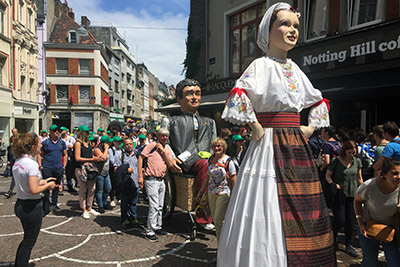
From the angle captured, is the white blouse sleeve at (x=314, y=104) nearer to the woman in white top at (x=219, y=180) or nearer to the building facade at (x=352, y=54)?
the woman in white top at (x=219, y=180)

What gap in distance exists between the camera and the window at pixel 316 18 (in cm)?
1047

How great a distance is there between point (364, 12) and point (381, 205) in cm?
821

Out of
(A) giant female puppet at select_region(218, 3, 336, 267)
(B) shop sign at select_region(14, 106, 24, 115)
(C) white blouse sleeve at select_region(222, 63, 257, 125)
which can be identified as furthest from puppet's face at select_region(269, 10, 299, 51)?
(B) shop sign at select_region(14, 106, 24, 115)

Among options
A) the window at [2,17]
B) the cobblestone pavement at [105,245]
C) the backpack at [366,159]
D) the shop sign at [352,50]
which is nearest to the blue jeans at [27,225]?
the cobblestone pavement at [105,245]

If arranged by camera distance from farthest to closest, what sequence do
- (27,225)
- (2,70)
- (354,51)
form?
1. (2,70)
2. (354,51)
3. (27,225)

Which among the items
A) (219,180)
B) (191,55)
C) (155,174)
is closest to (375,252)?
(219,180)

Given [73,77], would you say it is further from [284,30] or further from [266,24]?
[284,30]

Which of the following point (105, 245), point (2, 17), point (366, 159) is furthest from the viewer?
point (2, 17)

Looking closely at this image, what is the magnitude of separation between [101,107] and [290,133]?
37.8 m

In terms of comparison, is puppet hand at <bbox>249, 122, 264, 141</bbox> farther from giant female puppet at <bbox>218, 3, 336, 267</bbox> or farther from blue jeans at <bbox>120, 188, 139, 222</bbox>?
blue jeans at <bbox>120, 188, 139, 222</bbox>

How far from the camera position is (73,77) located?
36.4m

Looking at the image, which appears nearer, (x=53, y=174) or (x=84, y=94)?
(x=53, y=174)

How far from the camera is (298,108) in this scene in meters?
2.88

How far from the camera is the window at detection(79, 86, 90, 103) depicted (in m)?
37.0
